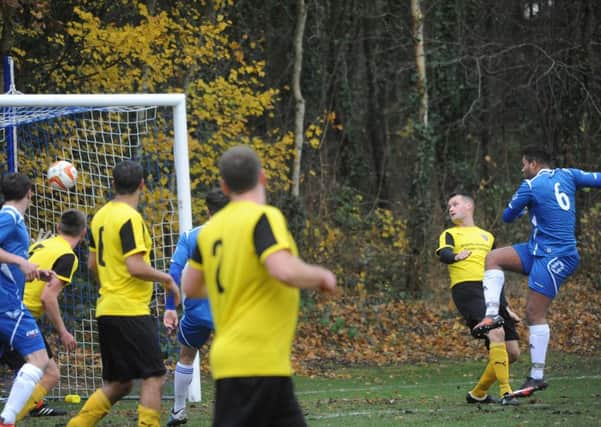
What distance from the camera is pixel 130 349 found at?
6980 millimetres

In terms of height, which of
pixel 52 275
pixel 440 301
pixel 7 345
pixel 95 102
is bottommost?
pixel 440 301

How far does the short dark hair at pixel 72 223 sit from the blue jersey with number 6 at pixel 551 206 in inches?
154

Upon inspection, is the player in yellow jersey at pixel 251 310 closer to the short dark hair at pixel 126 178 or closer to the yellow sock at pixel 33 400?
the short dark hair at pixel 126 178

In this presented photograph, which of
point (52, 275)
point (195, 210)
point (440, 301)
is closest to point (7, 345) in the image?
point (52, 275)

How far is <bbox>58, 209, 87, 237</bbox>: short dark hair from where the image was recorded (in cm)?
837

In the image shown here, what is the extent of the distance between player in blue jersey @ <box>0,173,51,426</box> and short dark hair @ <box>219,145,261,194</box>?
3072 millimetres

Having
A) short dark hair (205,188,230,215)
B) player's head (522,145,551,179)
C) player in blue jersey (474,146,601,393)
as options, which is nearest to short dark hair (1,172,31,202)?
short dark hair (205,188,230,215)

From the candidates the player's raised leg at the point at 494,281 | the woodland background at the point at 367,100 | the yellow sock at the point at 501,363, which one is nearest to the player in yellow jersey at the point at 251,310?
the player's raised leg at the point at 494,281

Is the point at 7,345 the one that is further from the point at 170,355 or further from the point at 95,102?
the point at 170,355

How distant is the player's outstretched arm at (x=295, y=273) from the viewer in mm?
4383

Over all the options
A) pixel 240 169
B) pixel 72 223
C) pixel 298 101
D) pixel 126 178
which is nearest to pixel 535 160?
pixel 126 178

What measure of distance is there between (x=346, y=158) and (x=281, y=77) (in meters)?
3.43

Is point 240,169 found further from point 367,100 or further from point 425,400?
point 367,100

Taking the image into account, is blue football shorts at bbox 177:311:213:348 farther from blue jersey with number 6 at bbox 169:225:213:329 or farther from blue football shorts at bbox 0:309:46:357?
blue football shorts at bbox 0:309:46:357
